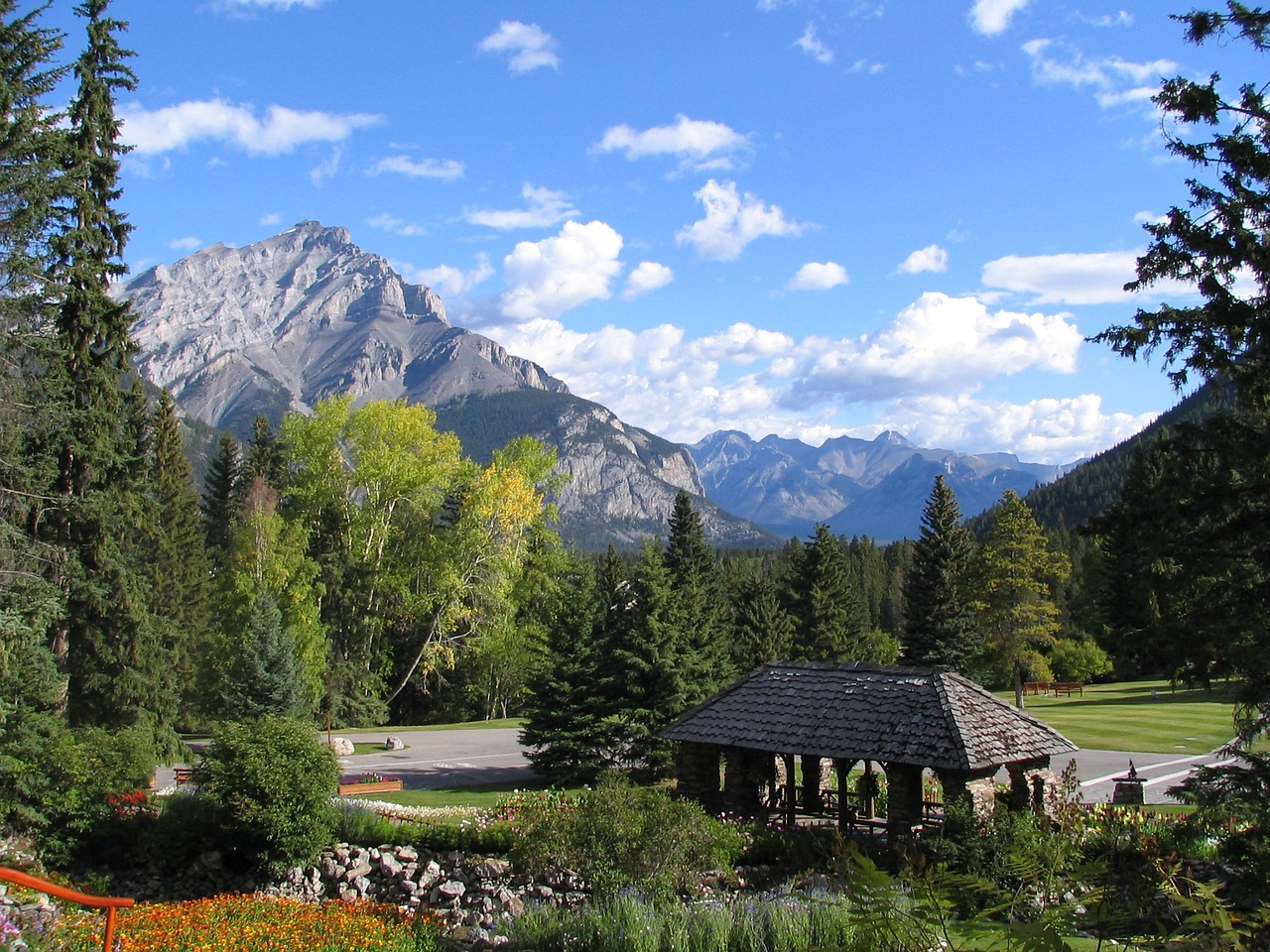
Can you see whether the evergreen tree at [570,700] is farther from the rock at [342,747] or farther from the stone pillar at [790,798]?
the rock at [342,747]

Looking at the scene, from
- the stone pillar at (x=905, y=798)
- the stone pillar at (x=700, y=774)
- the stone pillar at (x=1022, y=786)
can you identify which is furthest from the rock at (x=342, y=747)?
the stone pillar at (x=1022, y=786)

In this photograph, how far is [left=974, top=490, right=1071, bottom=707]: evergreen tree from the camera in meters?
43.8

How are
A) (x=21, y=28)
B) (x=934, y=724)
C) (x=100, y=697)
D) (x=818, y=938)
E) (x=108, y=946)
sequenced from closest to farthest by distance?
1. (x=108, y=946)
2. (x=818, y=938)
3. (x=934, y=724)
4. (x=21, y=28)
5. (x=100, y=697)

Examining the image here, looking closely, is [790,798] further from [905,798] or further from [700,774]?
[905,798]

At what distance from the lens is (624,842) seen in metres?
14.4

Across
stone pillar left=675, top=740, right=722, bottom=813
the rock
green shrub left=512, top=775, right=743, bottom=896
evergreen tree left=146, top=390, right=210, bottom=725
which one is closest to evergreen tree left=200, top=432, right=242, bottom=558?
evergreen tree left=146, top=390, right=210, bottom=725

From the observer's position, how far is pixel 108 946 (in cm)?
704

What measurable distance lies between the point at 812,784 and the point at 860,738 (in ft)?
14.9

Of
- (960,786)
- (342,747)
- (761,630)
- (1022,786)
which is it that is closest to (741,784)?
(960,786)

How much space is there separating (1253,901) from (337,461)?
37.7m

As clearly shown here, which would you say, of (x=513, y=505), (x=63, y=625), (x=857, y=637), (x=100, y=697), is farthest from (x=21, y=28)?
(x=857, y=637)

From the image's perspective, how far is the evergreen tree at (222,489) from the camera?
56.5 m

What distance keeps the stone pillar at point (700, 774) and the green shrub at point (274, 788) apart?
7.57m

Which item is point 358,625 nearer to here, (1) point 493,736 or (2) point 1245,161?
(1) point 493,736
